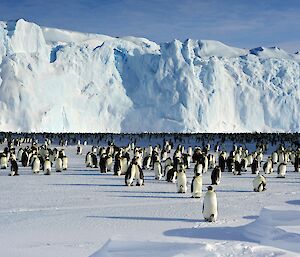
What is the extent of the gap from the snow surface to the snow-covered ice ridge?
41253mm

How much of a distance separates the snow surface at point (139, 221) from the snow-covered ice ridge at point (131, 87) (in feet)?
135

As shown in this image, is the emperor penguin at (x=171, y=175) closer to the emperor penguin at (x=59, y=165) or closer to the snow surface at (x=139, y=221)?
the snow surface at (x=139, y=221)

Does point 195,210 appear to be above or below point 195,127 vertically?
below

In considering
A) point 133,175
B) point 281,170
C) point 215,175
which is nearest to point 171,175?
point 215,175

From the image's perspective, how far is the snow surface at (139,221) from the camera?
5.34 meters

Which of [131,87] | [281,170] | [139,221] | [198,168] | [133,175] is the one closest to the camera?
[139,221]

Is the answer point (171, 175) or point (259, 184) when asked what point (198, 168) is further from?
point (259, 184)

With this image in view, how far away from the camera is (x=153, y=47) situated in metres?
67.2

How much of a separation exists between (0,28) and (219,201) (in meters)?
48.9

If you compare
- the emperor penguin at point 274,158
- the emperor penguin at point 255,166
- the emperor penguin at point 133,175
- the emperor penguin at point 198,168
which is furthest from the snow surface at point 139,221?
the emperor penguin at point 274,158

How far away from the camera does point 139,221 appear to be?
7.99 meters

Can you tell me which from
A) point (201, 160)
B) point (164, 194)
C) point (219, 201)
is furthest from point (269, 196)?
point (201, 160)

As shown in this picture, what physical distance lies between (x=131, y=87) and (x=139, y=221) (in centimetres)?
5451

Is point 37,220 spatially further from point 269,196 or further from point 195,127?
point 195,127
